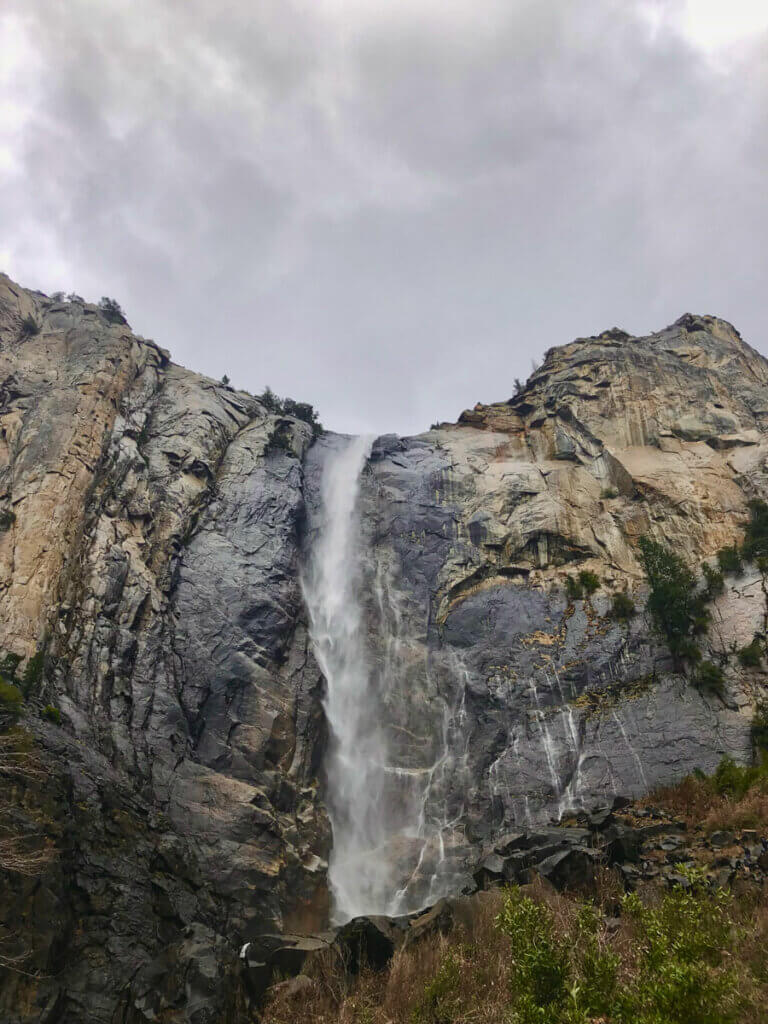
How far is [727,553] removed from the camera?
1150 inches

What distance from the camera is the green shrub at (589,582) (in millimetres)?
30766

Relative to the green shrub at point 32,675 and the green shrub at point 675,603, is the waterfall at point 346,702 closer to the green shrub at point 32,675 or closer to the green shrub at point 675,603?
the green shrub at point 32,675

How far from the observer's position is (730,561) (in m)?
28.8

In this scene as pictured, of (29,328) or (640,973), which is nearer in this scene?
(640,973)

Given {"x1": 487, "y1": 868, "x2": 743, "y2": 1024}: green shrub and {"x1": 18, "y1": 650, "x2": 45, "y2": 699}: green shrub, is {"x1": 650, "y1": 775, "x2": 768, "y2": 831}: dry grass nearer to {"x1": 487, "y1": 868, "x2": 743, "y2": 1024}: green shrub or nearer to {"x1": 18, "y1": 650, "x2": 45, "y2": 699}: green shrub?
{"x1": 487, "y1": 868, "x2": 743, "y2": 1024}: green shrub

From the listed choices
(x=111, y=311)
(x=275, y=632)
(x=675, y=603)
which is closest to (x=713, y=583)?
(x=675, y=603)

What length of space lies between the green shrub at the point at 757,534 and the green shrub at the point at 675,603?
2650mm

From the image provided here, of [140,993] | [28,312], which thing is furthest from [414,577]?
[28,312]

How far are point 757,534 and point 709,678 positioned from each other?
28.3ft

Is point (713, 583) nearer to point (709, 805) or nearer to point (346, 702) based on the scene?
point (709, 805)

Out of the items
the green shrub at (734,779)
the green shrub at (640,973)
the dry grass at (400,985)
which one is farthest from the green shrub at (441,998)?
the green shrub at (734,779)

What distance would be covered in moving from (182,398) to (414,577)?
17265 mm

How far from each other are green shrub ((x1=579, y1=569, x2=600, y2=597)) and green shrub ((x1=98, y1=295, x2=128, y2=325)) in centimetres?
3195

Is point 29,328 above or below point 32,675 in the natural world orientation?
above
